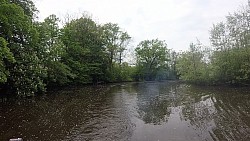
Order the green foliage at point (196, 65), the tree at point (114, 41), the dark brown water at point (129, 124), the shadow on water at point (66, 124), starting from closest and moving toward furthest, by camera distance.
Result: 1. the dark brown water at point (129, 124)
2. the shadow on water at point (66, 124)
3. the green foliage at point (196, 65)
4. the tree at point (114, 41)

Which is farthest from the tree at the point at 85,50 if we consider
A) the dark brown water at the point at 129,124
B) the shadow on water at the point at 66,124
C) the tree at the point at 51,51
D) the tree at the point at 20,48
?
the dark brown water at the point at 129,124

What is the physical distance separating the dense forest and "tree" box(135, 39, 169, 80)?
5894 mm

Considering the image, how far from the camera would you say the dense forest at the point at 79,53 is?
84.0ft

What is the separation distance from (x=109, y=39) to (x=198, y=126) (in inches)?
2051

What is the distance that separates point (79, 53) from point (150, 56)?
33.3 m

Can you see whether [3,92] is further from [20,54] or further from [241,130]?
[241,130]

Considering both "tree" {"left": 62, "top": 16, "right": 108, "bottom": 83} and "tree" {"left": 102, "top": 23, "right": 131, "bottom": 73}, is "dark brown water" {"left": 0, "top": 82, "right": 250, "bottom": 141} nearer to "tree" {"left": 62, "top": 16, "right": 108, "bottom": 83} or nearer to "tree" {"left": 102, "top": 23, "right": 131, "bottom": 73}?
"tree" {"left": 62, "top": 16, "right": 108, "bottom": 83}

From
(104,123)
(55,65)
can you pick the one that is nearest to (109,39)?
(55,65)

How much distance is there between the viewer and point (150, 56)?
77.5 m

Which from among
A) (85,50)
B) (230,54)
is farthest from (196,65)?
(85,50)

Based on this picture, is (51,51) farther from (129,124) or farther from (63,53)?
(129,124)

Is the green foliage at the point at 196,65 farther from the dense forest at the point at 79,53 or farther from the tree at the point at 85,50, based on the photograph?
the tree at the point at 85,50

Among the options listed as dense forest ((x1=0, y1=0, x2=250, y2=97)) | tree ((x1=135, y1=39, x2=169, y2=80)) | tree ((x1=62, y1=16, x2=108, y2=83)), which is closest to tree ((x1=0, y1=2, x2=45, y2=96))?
dense forest ((x1=0, y1=0, x2=250, y2=97))

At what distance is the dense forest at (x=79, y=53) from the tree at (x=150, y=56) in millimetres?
5894
